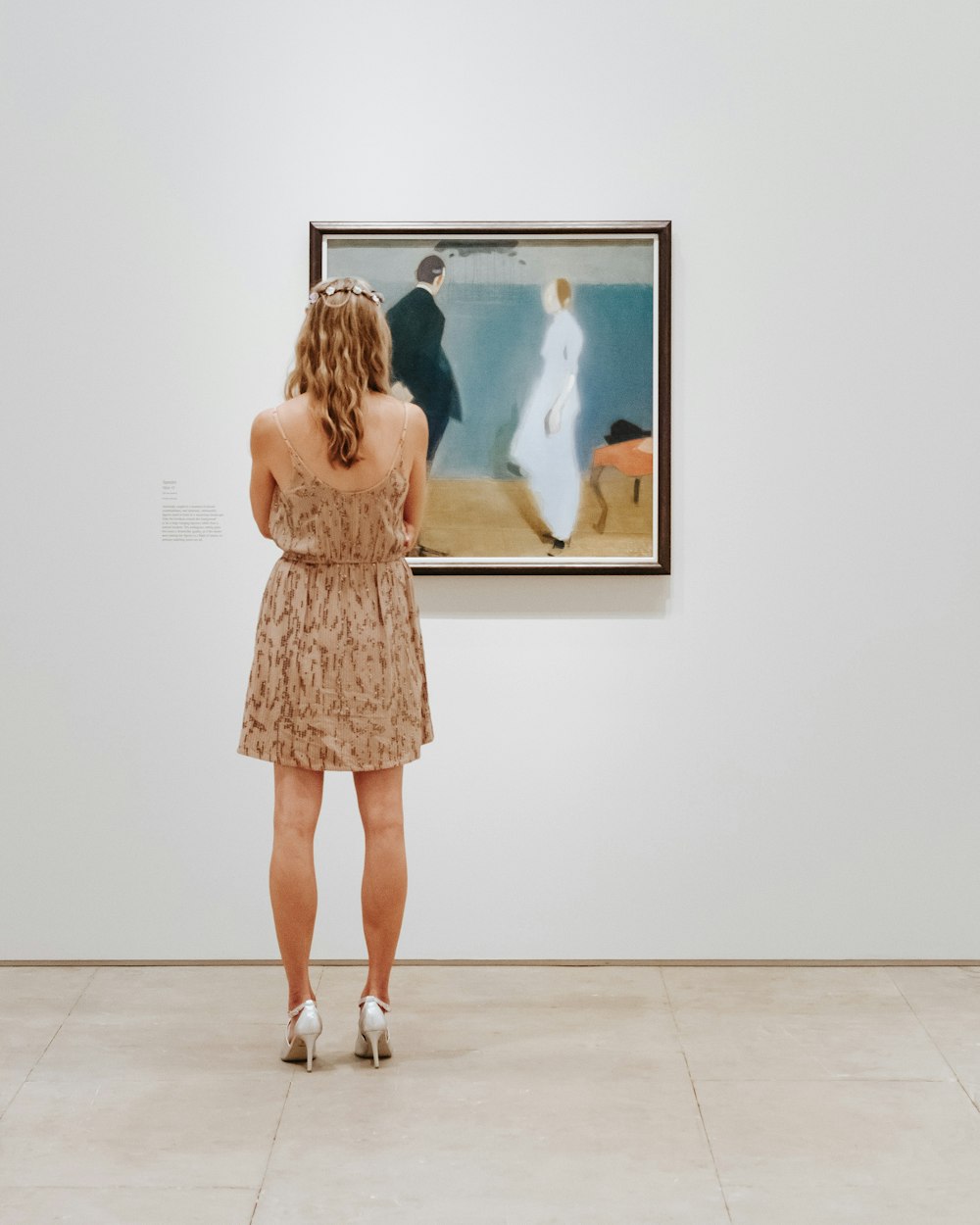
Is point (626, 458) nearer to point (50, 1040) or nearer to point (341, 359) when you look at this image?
point (341, 359)

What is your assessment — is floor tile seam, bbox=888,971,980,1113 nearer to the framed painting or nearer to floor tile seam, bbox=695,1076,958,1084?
floor tile seam, bbox=695,1076,958,1084

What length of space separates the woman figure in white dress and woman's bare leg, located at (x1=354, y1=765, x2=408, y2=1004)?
3.09ft

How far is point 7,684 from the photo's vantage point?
3643 mm

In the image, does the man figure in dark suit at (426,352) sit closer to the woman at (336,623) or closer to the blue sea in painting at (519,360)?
the blue sea in painting at (519,360)

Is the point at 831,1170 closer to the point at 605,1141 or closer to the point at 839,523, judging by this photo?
the point at 605,1141

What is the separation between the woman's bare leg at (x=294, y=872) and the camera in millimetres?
2957

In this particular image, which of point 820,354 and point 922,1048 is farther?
point 820,354

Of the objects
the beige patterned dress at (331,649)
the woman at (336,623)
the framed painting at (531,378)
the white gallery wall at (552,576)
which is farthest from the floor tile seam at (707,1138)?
the framed painting at (531,378)

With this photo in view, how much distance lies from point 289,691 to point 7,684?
1098 mm

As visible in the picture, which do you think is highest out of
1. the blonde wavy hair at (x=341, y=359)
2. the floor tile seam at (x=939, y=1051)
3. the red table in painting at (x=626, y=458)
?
the blonde wavy hair at (x=341, y=359)

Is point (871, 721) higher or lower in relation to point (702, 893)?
higher

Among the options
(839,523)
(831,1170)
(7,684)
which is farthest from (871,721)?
(7,684)

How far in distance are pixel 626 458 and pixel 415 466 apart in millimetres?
749

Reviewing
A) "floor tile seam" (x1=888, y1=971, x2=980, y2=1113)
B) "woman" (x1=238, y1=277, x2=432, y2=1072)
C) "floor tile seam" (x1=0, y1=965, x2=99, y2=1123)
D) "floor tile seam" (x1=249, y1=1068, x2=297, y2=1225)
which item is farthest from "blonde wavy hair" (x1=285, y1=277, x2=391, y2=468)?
"floor tile seam" (x1=888, y1=971, x2=980, y2=1113)
